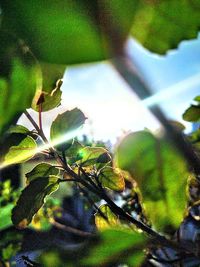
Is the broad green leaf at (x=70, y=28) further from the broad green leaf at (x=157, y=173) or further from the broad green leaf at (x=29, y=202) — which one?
the broad green leaf at (x=29, y=202)

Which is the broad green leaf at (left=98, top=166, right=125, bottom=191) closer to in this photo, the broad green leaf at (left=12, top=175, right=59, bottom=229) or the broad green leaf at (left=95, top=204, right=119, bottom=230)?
the broad green leaf at (left=95, top=204, right=119, bottom=230)

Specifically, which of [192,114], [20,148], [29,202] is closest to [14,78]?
[20,148]

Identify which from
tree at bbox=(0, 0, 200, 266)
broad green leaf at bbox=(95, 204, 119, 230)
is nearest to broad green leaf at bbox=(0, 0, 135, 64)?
tree at bbox=(0, 0, 200, 266)

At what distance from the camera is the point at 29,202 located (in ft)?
2.66

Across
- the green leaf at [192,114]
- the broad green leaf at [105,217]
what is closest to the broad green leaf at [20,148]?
the broad green leaf at [105,217]

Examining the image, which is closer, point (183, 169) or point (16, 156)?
point (183, 169)

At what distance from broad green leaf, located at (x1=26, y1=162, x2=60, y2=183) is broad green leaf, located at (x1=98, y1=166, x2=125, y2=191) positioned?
14cm

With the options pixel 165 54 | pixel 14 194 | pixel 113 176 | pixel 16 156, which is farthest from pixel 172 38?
pixel 14 194

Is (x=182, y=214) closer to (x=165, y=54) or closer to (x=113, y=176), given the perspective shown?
(x=165, y=54)

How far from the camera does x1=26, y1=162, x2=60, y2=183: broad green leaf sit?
86 cm

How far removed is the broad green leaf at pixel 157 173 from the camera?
38 cm

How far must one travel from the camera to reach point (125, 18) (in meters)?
0.26

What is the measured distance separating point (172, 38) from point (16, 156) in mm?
373

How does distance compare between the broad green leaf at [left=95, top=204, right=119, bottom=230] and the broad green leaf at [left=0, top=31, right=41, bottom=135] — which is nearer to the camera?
the broad green leaf at [left=0, top=31, right=41, bottom=135]
